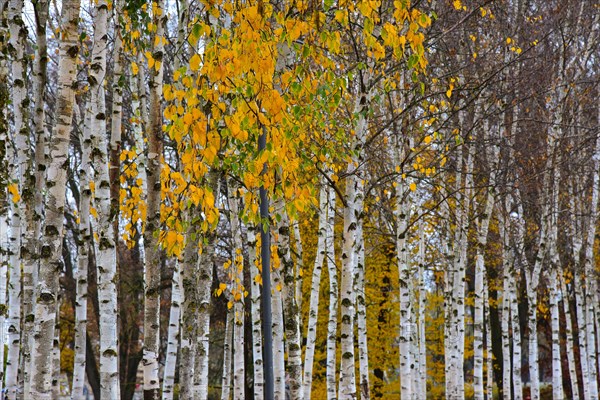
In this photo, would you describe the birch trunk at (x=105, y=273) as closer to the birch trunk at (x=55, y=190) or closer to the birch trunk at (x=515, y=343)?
the birch trunk at (x=55, y=190)

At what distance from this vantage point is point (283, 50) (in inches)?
267

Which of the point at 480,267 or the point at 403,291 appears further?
the point at 480,267

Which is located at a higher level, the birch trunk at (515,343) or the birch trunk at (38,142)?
the birch trunk at (38,142)

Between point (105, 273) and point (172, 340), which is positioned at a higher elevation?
point (105, 273)

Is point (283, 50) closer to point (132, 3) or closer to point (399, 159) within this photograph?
point (132, 3)

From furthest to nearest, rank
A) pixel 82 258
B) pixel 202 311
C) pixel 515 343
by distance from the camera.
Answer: pixel 515 343
pixel 82 258
pixel 202 311

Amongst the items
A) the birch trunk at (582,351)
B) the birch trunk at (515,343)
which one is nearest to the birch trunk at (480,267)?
the birch trunk at (515,343)

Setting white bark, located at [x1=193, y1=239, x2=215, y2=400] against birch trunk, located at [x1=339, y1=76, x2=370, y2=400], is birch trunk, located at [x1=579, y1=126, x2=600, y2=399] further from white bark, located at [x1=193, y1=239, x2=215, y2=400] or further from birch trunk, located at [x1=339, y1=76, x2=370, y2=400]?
white bark, located at [x1=193, y1=239, x2=215, y2=400]

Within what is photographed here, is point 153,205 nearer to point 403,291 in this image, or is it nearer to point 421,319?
point 403,291

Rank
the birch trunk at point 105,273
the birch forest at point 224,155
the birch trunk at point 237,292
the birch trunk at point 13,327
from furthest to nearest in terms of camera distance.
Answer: the birch trunk at point 237,292 → the birch trunk at point 13,327 → the birch trunk at point 105,273 → the birch forest at point 224,155

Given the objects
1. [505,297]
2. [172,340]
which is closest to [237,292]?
[172,340]

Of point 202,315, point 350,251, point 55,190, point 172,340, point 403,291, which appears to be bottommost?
point 172,340

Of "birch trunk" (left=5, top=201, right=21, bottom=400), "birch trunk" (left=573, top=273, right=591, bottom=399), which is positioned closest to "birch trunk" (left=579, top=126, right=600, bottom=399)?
"birch trunk" (left=573, top=273, right=591, bottom=399)

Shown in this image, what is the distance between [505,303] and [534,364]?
6.78 feet
